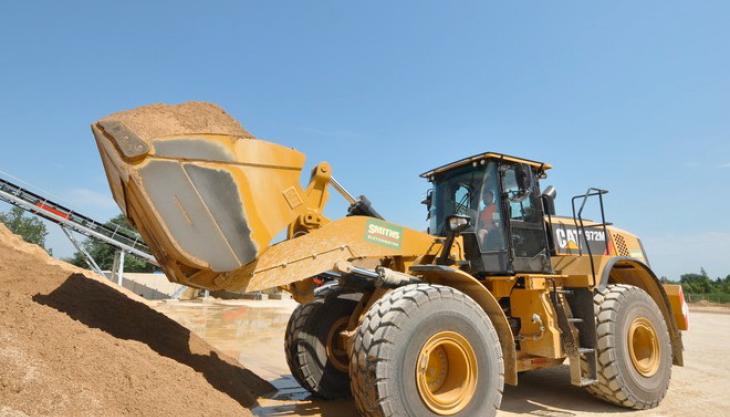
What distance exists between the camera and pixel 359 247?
4.55 metres

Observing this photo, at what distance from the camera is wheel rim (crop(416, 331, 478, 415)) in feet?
12.8

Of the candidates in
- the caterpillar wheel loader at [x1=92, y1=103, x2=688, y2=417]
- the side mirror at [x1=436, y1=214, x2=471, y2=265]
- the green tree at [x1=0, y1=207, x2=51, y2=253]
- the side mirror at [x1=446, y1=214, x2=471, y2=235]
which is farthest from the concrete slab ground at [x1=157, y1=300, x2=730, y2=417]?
the green tree at [x1=0, y1=207, x2=51, y2=253]

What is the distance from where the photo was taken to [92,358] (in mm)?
3535

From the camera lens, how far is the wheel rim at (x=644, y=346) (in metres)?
5.67

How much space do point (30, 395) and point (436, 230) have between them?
172 inches

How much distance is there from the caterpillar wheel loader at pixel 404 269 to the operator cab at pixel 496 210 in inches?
0.7

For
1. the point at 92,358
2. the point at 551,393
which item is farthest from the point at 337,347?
the point at 551,393

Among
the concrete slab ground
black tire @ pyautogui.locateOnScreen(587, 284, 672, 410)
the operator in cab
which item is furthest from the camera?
black tire @ pyautogui.locateOnScreen(587, 284, 672, 410)

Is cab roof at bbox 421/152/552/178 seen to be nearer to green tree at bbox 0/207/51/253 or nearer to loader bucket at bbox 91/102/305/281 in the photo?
loader bucket at bbox 91/102/305/281

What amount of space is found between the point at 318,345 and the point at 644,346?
4.18 meters

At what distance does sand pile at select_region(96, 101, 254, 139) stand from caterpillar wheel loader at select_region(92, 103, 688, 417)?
0.06 ft

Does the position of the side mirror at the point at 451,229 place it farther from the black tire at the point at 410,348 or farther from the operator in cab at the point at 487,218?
the black tire at the point at 410,348

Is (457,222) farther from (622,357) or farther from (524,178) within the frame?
(622,357)

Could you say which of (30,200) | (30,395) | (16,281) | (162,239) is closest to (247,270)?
(162,239)
